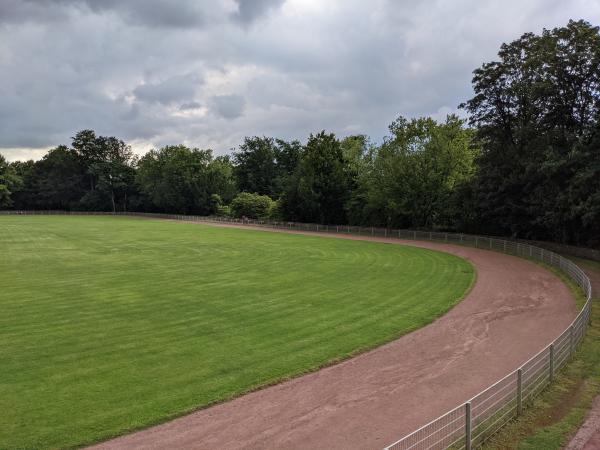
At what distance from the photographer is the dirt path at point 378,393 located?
10773 millimetres

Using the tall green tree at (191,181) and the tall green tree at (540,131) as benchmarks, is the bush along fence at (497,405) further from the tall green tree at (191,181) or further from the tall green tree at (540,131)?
the tall green tree at (191,181)

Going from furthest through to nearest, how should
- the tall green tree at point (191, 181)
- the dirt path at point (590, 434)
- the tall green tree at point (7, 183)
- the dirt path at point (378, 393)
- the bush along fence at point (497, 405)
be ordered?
1. the tall green tree at point (7, 183)
2. the tall green tree at point (191, 181)
3. the dirt path at point (378, 393)
4. the dirt path at point (590, 434)
5. the bush along fence at point (497, 405)

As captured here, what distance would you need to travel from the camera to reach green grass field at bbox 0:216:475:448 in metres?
12.5

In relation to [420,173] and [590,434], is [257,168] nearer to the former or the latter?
[420,173]

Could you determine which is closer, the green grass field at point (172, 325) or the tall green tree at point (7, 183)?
the green grass field at point (172, 325)

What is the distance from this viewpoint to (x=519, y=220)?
4762cm

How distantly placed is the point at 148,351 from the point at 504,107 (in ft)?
143

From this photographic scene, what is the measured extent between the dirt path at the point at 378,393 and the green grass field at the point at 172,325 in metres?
0.74

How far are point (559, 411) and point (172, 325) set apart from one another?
46.8 feet

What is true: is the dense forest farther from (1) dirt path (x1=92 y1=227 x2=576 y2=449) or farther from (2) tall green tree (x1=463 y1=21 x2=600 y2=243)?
(1) dirt path (x1=92 y1=227 x2=576 y2=449)

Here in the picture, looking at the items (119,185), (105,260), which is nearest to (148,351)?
(105,260)

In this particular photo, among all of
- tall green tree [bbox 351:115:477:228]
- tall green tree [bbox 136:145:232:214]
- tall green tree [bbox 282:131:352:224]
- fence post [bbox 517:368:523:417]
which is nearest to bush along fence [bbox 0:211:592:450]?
fence post [bbox 517:368:523:417]

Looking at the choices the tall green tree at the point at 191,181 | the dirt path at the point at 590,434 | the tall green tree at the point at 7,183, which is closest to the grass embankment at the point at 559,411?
the dirt path at the point at 590,434

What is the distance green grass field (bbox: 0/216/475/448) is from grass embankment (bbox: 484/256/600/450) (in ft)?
20.1
